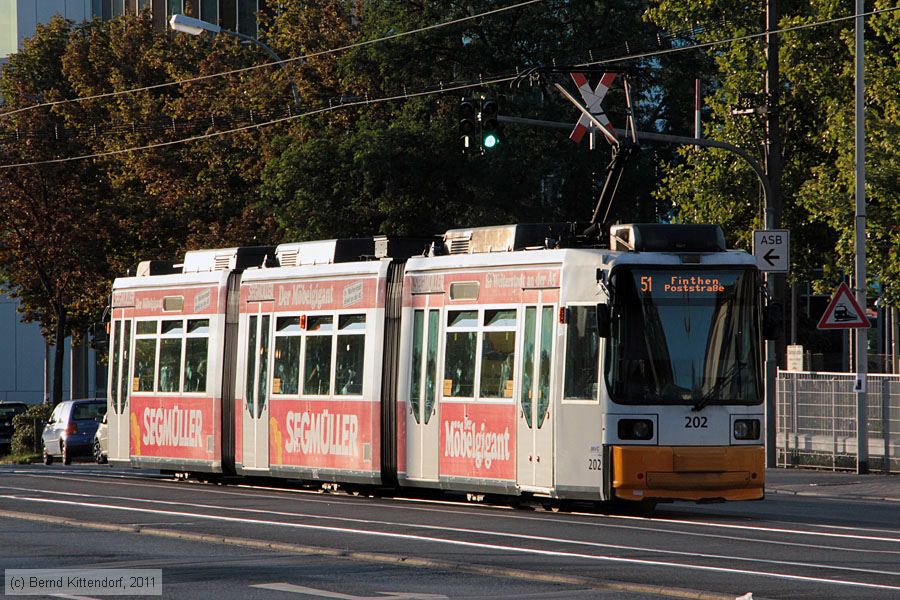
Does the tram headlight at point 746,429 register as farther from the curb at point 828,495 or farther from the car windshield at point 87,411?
the car windshield at point 87,411

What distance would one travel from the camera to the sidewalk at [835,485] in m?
23.3

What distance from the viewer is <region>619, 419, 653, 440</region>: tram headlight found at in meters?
17.4

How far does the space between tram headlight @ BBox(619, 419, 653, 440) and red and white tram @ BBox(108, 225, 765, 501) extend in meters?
0.01

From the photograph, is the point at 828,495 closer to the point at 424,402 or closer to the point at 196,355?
the point at 424,402

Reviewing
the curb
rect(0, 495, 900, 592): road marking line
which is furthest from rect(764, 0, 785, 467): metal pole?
rect(0, 495, 900, 592): road marking line

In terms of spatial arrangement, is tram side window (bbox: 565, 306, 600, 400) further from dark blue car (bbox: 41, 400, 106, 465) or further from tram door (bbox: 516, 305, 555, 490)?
dark blue car (bbox: 41, 400, 106, 465)

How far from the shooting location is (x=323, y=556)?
13477 millimetres

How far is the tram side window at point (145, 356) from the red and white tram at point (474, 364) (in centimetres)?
7

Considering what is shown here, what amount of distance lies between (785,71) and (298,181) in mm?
11648

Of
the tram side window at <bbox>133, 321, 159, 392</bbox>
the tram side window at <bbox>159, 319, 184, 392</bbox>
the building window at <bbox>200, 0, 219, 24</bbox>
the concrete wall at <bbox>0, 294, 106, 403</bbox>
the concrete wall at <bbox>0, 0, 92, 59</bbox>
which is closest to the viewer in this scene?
the tram side window at <bbox>159, 319, 184, 392</bbox>

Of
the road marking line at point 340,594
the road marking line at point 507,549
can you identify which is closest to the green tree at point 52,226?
the road marking line at point 507,549

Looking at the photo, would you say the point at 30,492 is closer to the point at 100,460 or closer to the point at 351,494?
the point at 351,494

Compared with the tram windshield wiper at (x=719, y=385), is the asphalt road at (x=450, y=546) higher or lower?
lower

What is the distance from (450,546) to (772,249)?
1405 cm
